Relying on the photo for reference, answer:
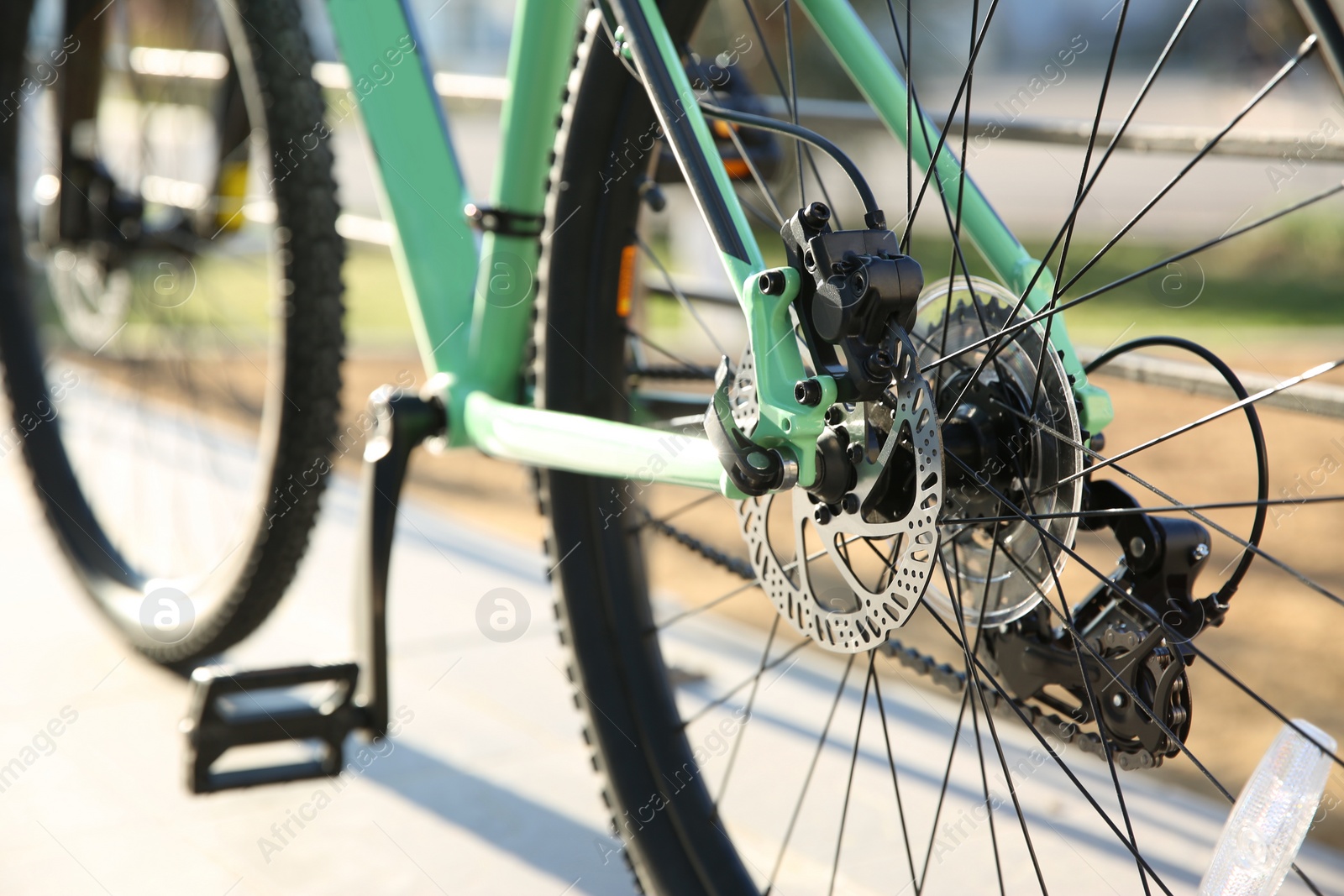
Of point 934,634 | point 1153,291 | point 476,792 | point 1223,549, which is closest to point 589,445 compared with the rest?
point 476,792

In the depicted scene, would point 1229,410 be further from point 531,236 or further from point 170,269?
point 170,269

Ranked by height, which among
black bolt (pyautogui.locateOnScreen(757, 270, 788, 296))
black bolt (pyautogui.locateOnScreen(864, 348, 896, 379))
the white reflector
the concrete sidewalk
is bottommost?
the concrete sidewalk

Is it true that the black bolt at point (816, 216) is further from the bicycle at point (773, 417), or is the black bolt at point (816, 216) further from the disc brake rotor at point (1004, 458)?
the disc brake rotor at point (1004, 458)

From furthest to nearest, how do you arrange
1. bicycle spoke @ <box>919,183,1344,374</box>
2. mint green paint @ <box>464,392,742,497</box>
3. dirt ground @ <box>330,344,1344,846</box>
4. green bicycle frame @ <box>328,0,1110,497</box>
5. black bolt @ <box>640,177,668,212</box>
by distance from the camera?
dirt ground @ <box>330,344,1344,846</box> < black bolt @ <box>640,177,668,212</box> < mint green paint @ <box>464,392,742,497</box> < green bicycle frame @ <box>328,0,1110,497</box> < bicycle spoke @ <box>919,183,1344,374</box>

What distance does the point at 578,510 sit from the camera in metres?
1.59

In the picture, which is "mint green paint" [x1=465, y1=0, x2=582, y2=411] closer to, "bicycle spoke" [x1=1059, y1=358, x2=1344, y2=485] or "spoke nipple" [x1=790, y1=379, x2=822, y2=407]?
"spoke nipple" [x1=790, y1=379, x2=822, y2=407]

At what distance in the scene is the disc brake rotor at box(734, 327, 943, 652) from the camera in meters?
1.05

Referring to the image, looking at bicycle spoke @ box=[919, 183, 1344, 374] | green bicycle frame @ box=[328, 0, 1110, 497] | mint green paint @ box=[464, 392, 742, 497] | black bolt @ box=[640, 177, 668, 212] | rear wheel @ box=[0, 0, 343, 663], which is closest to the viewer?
bicycle spoke @ box=[919, 183, 1344, 374]

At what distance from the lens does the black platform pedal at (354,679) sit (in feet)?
5.74

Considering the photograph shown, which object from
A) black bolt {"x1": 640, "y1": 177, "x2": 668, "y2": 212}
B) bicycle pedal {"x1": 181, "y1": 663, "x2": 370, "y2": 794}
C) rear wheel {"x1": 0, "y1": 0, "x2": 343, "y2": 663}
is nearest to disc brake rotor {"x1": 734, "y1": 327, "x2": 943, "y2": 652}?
black bolt {"x1": 640, "y1": 177, "x2": 668, "y2": 212}

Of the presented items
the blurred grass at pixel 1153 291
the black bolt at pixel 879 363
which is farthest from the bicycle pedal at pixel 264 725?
the blurred grass at pixel 1153 291

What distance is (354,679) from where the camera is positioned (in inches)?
72.5

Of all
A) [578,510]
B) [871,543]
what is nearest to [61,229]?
[578,510]

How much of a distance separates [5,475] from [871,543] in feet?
11.3
